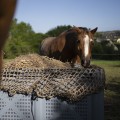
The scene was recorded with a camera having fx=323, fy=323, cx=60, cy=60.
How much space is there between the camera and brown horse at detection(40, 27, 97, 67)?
5691 millimetres

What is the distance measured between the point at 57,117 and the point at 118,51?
32316 millimetres

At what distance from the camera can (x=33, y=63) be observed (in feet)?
12.4

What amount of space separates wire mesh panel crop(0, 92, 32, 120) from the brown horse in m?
1.93

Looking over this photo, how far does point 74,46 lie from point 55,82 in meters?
3.35

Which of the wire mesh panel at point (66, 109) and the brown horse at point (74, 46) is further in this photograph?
the brown horse at point (74, 46)

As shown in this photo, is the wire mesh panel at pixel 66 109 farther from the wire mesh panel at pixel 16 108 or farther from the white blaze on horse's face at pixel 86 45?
the white blaze on horse's face at pixel 86 45

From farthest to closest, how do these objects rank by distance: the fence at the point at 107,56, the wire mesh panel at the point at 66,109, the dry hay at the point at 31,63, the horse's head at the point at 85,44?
the fence at the point at 107,56
the horse's head at the point at 85,44
the dry hay at the point at 31,63
the wire mesh panel at the point at 66,109

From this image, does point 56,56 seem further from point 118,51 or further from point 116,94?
point 118,51

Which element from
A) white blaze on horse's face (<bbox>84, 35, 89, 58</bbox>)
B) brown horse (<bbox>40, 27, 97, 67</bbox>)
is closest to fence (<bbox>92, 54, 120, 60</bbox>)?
brown horse (<bbox>40, 27, 97, 67</bbox>)

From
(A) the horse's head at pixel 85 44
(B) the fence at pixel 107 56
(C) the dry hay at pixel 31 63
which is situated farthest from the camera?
(B) the fence at pixel 107 56

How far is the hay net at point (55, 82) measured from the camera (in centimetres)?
327

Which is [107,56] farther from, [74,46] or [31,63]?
[31,63]

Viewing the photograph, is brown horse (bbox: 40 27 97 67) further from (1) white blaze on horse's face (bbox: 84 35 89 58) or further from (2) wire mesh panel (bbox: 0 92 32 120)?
(2) wire mesh panel (bbox: 0 92 32 120)

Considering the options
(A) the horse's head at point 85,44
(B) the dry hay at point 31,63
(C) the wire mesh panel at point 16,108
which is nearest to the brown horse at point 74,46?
(A) the horse's head at point 85,44
